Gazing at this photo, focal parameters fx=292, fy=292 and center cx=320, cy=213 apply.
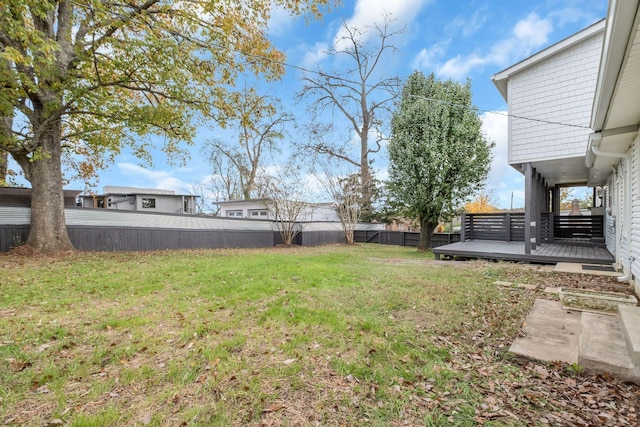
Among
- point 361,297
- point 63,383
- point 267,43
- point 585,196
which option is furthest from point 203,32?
point 585,196

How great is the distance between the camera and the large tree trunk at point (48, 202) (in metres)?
7.64

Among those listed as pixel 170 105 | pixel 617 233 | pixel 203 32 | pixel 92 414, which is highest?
pixel 203 32

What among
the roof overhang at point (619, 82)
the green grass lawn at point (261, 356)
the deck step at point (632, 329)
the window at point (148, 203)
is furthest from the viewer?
the window at point (148, 203)

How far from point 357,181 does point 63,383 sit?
15.2 meters

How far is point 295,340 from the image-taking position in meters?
3.02

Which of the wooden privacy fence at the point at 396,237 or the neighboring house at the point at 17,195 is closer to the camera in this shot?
the neighboring house at the point at 17,195

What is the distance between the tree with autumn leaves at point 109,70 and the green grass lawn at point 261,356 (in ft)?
13.6

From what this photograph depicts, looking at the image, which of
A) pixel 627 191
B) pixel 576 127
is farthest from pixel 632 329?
pixel 576 127

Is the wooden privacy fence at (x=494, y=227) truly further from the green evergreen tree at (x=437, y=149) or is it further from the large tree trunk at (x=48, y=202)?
the large tree trunk at (x=48, y=202)

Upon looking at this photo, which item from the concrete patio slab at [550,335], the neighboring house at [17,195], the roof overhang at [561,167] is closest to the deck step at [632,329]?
the concrete patio slab at [550,335]

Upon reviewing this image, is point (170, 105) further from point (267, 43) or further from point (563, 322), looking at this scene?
point (563, 322)

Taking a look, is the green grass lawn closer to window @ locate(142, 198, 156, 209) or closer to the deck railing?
the deck railing

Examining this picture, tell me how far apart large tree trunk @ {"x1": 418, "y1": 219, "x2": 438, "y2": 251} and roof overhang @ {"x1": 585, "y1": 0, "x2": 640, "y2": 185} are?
284 inches

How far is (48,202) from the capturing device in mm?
7777
